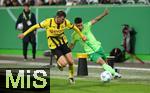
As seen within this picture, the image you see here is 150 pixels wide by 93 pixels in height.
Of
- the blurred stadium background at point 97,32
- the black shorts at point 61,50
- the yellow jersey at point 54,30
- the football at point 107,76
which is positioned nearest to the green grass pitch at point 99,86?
the blurred stadium background at point 97,32

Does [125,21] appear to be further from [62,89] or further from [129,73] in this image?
[62,89]

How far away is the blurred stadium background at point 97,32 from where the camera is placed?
20973mm

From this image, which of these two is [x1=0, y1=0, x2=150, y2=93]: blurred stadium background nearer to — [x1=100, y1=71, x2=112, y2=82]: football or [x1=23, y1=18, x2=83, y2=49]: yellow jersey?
[x1=100, y1=71, x2=112, y2=82]: football

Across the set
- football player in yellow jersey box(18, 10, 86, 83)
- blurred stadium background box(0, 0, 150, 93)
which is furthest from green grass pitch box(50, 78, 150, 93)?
football player in yellow jersey box(18, 10, 86, 83)

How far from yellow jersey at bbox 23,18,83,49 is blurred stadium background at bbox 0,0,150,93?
1329 millimetres

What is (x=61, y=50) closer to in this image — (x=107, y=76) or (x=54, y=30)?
(x=54, y=30)

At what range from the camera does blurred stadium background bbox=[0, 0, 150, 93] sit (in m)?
21.0

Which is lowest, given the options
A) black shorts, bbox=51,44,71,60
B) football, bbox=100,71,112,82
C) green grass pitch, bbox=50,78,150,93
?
green grass pitch, bbox=50,78,150,93

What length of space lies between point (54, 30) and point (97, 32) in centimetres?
1096

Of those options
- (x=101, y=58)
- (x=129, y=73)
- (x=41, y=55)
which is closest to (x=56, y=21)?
(x=101, y=58)

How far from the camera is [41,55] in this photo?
1226 inches

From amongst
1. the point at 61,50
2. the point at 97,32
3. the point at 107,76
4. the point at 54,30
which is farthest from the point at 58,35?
the point at 97,32

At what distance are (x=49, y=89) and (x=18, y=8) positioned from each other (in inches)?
621

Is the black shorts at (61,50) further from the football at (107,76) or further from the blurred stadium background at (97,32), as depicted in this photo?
the football at (107,76)
